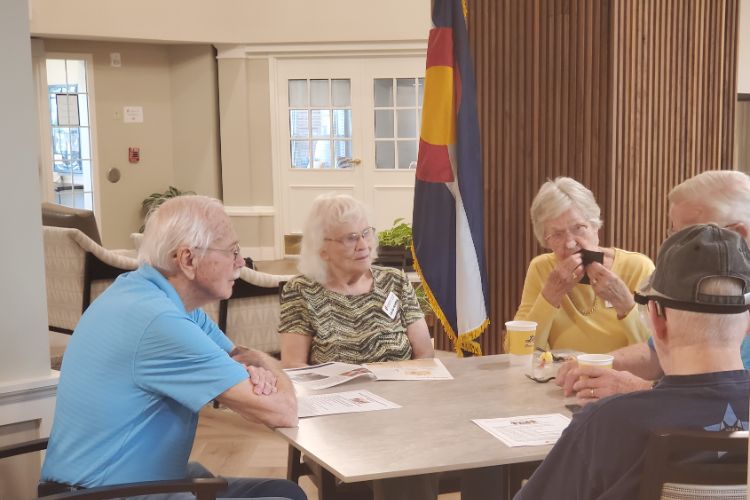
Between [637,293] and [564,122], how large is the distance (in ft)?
8.63

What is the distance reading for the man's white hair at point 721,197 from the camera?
2556mm

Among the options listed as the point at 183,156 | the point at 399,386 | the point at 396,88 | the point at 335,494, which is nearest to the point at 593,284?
the point at 399,386

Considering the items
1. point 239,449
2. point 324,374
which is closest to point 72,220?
point 239,449

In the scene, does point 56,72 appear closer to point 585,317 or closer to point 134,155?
point 134,155

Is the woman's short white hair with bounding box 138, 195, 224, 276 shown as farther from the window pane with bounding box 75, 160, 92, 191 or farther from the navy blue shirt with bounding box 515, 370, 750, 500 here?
the window pane with bounding box 75, 160, 92, 191

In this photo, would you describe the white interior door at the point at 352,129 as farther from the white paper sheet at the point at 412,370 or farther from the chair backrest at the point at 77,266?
the white paper sheet at the point at 412,370

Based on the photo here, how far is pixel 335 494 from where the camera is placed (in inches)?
110

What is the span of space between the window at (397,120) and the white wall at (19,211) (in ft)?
25.3

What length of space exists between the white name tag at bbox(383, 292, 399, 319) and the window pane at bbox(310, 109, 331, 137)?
7.34 metres

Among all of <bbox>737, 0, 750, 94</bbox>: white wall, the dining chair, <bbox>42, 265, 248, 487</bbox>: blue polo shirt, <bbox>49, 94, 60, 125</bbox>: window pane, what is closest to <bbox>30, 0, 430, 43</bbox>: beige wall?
<bbox>49, 94, 60, 125</bbox>: window pane

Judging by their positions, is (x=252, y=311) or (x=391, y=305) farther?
(x=252, y=311)

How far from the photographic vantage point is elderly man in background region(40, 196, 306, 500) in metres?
2.03

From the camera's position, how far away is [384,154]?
10.3 metres

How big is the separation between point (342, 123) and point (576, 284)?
745 cm
